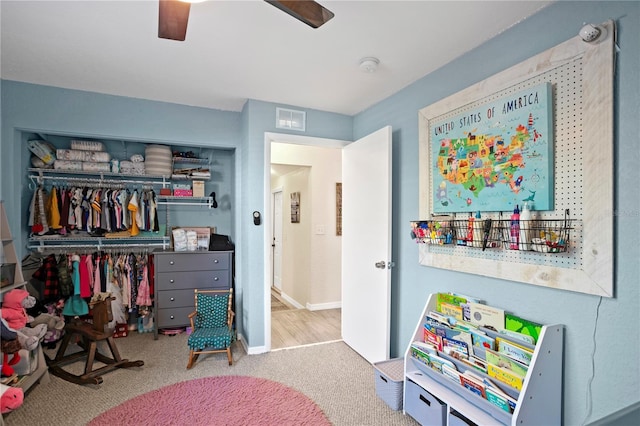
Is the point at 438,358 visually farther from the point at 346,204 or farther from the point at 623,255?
the point at 346,204

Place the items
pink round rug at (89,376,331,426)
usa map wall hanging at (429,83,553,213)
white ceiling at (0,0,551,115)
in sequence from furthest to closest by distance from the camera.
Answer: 1. pink round rug at (89,376,331,426)
2. white ceiling at (0,0,551,115)
3. usa map wall hanging at (429,83,553,213)

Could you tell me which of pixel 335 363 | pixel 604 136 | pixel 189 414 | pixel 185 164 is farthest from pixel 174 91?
pixel 604 136

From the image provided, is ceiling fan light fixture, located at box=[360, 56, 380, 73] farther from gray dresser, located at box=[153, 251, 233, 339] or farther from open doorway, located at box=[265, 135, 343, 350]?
gray dresser, located at box=[153, 251, 233, 339]

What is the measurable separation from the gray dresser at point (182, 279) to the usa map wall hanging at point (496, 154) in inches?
99.2

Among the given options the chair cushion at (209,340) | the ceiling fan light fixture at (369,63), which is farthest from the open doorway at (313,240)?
the ceiling fan light fixture at (369,63)

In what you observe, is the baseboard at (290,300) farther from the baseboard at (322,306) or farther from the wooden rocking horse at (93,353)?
the wooden rocking horse at (93,353)

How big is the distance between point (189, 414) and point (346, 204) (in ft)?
7.35

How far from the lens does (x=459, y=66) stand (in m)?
2.30

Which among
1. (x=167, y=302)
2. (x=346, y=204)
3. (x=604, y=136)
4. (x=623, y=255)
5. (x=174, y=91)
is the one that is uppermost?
(x=174, y=91)

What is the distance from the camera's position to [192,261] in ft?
12.1

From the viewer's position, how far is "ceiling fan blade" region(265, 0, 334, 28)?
4.51 feet

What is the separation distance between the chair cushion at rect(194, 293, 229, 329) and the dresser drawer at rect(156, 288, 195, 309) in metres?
0.52

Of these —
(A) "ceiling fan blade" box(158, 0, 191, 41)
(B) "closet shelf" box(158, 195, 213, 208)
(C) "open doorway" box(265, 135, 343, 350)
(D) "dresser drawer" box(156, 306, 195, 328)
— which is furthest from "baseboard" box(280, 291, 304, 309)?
(A) "ceiling fan blade" box(158, 0, 191, 41)

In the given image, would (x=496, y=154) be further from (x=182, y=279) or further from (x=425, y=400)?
(x=182, y=279)
